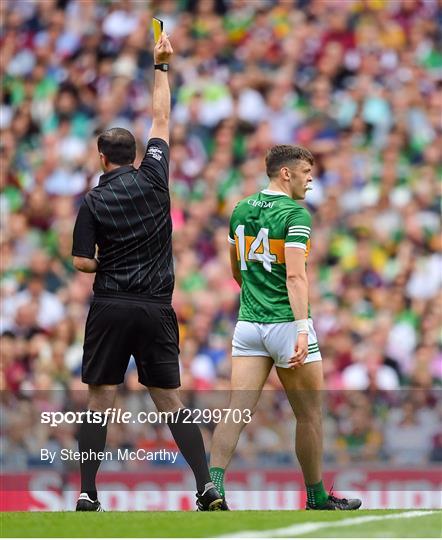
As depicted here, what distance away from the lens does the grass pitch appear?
19.6ft

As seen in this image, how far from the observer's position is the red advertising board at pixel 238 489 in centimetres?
1006

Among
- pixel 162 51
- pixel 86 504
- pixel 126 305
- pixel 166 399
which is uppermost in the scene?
pixel 162 51

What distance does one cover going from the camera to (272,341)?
7156 mm

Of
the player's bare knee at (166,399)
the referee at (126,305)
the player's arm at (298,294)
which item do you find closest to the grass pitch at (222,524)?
the referee at (126,305)

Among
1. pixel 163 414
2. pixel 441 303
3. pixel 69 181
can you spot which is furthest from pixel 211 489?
pixel 69 181

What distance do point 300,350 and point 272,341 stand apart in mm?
309

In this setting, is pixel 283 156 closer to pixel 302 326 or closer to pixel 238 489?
pixel 302 326

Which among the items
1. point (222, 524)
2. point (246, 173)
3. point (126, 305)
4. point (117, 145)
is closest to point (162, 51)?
point (117, 145)

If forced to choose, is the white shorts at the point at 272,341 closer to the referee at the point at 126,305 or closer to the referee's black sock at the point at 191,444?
the referee at the point at 126,305

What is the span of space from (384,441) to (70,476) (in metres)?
2.25

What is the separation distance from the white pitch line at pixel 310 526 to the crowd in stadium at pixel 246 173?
3355mm

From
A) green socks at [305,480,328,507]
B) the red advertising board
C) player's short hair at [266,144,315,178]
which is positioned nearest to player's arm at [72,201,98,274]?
player's short hair at [266,144,315,178]

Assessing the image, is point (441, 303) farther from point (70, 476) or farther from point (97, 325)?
point (97, 325)

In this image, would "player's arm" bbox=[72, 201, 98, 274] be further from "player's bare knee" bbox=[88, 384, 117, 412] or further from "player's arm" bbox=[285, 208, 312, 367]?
"player's arm" bbox=[285, 208, 312, 367]
